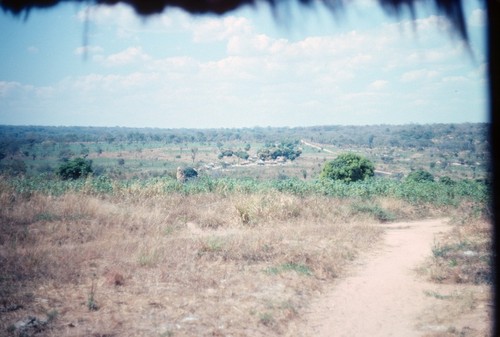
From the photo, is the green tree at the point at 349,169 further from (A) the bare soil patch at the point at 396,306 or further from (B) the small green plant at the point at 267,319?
(B) the small green plant at the point at 267,319

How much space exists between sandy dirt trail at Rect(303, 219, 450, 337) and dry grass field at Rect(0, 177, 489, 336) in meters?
0.30

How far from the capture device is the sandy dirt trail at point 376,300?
4.32 metres

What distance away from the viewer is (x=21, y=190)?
12656 mm

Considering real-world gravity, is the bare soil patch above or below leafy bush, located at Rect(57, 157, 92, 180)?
below

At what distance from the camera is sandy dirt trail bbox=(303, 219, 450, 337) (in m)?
4.32

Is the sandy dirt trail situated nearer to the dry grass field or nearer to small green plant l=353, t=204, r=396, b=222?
the dry grass field

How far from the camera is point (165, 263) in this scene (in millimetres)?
6480

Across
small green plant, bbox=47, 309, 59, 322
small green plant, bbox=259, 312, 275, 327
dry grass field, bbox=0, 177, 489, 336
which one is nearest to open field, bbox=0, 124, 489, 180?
dry grass field, bbox=0, 177, 489, 336

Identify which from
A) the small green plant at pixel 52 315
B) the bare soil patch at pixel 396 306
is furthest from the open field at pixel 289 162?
the small green plant at pixel 52 315

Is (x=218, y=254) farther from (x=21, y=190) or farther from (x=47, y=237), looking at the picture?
(x=21, y=190)

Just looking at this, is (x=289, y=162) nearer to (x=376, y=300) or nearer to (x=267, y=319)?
(x=376, y=300)

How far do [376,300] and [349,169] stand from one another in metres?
23.8

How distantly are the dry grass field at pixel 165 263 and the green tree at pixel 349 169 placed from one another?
623 inches

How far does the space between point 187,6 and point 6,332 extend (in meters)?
3.94
